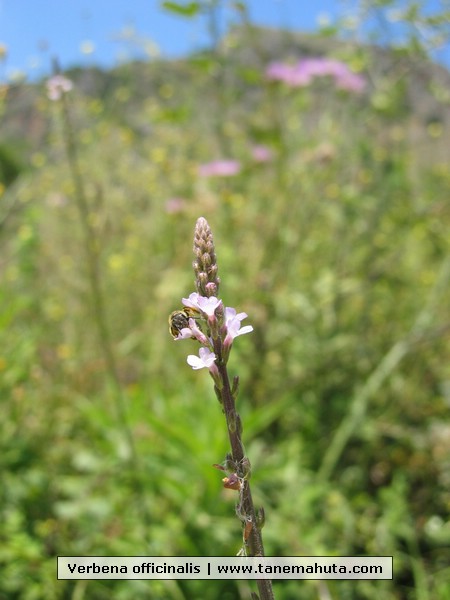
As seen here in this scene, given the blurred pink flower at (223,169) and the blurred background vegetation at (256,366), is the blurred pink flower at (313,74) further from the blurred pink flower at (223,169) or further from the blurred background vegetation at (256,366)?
the blurred pink flower at (223,169)

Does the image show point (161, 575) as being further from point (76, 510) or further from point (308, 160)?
point (308, 160)

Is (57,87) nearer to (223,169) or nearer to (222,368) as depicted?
(222,368)

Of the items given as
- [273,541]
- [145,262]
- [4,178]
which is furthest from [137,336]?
[4,178]

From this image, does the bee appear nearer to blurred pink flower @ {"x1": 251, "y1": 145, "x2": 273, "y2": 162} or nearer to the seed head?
the seed head

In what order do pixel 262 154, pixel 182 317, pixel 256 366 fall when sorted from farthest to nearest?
pixel 262 154
pixel 256 366
pixel 182 317

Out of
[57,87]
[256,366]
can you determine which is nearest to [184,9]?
[57,87]
